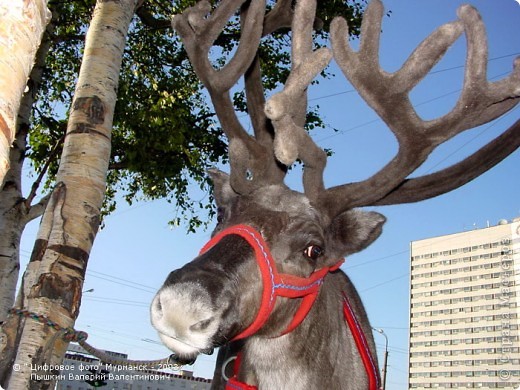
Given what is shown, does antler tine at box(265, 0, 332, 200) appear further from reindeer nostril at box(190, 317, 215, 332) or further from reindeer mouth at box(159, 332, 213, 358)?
A: reindeer mouth at box(159, 332, 213, 358)

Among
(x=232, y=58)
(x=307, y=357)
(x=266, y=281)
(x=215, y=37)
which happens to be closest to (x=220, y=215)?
(x=266, y=281)

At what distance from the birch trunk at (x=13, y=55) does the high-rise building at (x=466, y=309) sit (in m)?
66.1

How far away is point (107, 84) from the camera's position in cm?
489

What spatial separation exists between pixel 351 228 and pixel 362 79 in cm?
107

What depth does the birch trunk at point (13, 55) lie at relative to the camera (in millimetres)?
1130

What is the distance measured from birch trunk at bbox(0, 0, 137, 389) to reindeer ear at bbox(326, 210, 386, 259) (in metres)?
2.06

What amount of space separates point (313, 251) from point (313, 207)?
40 centimetres

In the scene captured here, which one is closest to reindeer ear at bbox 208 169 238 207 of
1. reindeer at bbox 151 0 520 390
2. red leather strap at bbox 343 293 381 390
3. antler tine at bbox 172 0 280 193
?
reindeer at bbox 151 0 520 390

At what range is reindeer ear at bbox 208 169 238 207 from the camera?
393cm

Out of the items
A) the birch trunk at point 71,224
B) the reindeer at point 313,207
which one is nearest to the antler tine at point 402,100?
the reindeer at point 313,207

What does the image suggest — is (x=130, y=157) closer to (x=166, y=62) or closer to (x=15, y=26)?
(x=166, y=62)

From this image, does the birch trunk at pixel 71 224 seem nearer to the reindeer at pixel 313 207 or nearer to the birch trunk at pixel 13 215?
the reindeer at pixel 313 207

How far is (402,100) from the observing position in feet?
11.9

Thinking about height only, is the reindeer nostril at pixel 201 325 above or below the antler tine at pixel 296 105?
below
